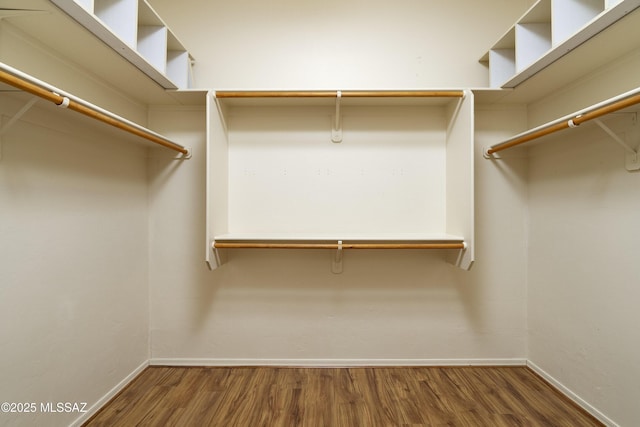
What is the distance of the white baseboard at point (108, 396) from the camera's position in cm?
143

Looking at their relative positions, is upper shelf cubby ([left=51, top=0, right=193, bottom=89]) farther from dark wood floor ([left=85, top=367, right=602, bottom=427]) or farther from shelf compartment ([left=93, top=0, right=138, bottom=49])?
dark wood floor ([left=85, top=367, right=602, bottom=427])

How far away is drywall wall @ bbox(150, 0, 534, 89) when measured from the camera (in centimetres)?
198

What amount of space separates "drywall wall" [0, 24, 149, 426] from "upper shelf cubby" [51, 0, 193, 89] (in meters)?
0.30

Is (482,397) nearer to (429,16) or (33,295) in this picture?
(33,295)

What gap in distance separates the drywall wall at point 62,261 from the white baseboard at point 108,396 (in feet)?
0.06

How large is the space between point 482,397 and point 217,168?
204 cm

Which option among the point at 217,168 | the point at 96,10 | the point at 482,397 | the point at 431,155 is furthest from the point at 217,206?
the point at 482,397

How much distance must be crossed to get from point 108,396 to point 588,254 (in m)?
2.71

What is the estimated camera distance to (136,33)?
53.1 inches

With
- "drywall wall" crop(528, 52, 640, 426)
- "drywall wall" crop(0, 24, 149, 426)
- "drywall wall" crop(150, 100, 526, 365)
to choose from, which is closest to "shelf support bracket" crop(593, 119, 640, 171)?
"drywall wall" crop(528, 52, 640, 426)

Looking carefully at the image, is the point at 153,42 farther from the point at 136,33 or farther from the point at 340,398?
the point at 340,398

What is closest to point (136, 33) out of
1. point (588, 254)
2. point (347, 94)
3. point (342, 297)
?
point (347, 94)

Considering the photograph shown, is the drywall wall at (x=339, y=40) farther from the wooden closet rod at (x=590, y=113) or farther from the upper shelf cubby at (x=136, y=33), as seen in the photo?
the wooden closet rod at (x=590, y=113)

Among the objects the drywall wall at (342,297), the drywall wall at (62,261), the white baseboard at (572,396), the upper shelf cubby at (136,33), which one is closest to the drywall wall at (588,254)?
the white baseboard at (572,396)
